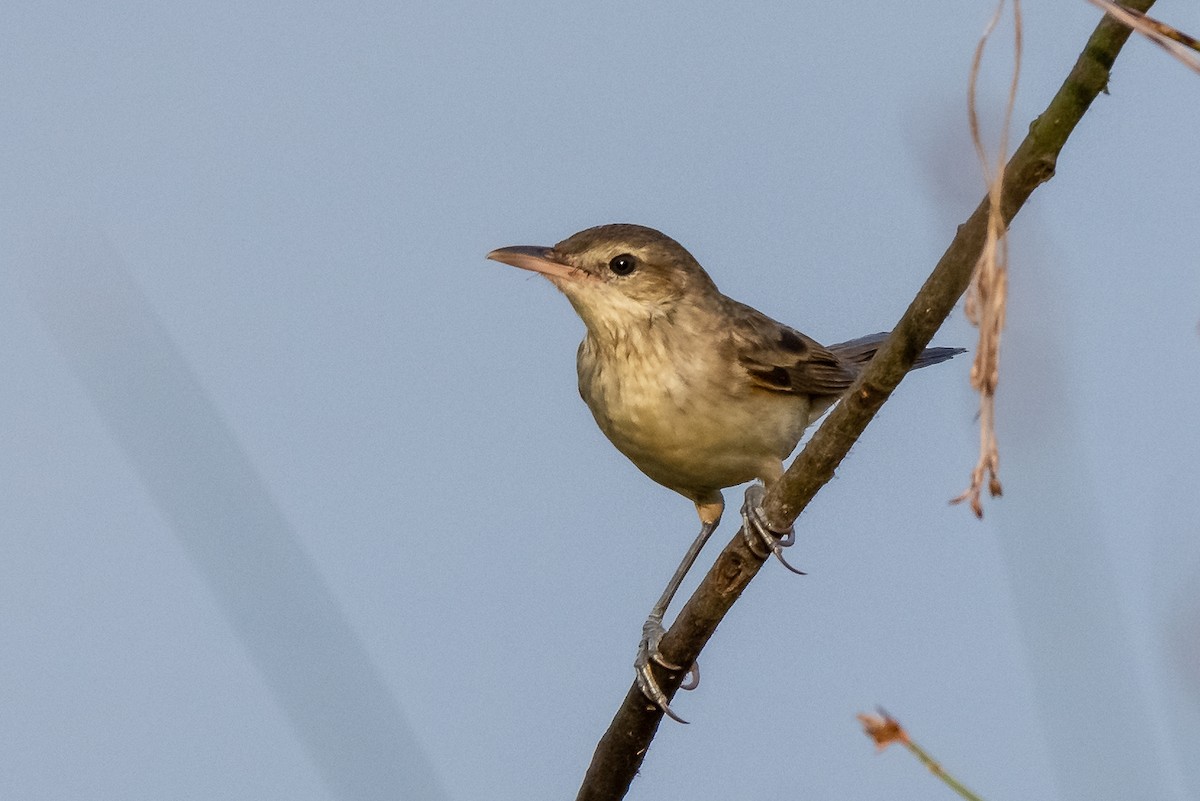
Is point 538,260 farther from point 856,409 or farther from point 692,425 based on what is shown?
point 856,409

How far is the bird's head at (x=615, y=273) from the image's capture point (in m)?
6.40

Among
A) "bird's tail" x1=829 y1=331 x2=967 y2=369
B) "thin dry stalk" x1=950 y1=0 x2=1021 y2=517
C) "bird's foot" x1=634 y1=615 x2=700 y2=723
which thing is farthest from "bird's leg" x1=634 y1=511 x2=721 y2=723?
"thin dry stalk" x1=950 y1=0 x2=1021 y2=517

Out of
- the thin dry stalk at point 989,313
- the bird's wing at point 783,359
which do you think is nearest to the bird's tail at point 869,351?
the bird's wing at point 783,359

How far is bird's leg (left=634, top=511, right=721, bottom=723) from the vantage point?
212 inches

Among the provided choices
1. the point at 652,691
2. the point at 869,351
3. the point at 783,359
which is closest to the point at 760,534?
the point at 652,691

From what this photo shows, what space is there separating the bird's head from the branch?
1.63 m

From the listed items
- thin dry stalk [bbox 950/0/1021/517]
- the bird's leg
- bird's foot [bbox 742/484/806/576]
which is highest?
thin dry stalk [bbox 950/0/1021/517]

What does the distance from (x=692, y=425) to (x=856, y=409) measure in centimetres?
222

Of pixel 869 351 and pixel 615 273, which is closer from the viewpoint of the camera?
pixel 615 273

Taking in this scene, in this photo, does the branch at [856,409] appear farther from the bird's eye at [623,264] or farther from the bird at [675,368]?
the bird's eye at [623,264]

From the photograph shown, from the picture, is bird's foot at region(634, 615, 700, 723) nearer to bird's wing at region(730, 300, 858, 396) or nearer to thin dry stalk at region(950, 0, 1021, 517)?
bird's wing at region(730, 300, 858, 396)

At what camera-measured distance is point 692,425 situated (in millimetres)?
6145

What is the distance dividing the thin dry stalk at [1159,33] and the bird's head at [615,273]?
418 cm

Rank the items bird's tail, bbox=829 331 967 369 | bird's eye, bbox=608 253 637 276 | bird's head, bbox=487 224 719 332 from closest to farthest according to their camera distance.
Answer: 1. bird's head, bbox=487 224 719 332
2. bird's eye, bbox=608 253 637 276
3. bird's tail, bbox=829 331 967 369
